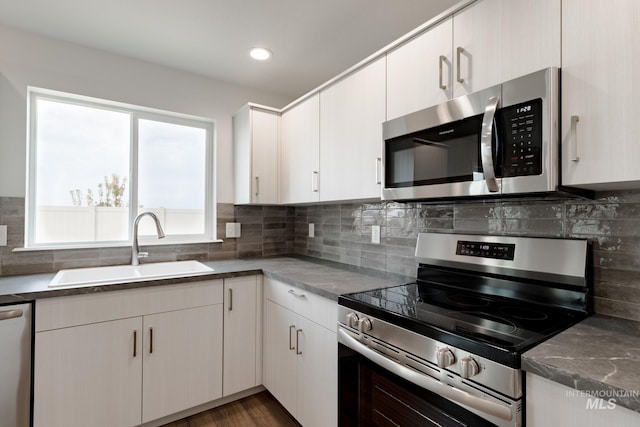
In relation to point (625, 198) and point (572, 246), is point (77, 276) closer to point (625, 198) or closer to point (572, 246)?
point (572, 246)

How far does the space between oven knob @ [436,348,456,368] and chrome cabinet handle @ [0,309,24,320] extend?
1.80 metres

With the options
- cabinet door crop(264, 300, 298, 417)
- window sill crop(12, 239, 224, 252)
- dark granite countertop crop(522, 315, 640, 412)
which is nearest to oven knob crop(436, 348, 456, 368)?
dark granite countertop crop(522, 315, 640, 412)

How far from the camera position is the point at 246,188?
2.47 metres

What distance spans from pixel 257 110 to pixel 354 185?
44.4 inches

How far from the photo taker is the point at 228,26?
186cm

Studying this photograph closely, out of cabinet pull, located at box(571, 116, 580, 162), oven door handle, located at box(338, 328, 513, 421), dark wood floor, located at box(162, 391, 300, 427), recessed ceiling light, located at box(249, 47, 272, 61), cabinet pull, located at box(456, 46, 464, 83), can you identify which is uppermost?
recessed ceiling light, located at box(249, 47, 272, 61)

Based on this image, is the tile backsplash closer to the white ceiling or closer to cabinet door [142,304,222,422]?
cabinet door [142,304,222,422]

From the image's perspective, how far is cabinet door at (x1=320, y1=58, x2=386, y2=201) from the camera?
1664 mm

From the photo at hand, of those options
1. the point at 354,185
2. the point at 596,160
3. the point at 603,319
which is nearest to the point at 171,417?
the point at 354,185

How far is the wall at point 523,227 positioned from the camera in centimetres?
110

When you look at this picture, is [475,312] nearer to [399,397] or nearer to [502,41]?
[399,397]

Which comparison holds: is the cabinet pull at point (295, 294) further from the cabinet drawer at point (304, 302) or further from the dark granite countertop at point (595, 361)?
the dark granite countertop at point (595, 361)

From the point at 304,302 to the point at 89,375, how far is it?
Result: 115 centimetres

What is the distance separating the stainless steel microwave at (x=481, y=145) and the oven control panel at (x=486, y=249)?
33cm
